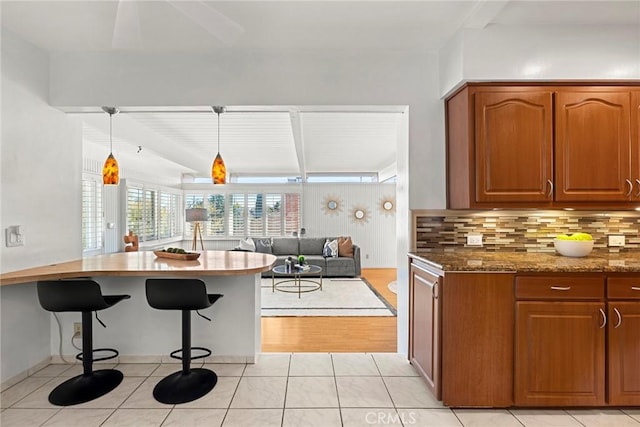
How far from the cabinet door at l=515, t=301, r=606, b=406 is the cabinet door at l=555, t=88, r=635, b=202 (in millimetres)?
843

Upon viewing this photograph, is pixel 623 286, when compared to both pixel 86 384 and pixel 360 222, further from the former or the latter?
pixel 360 222

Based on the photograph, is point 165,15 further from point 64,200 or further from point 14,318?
point 14,318

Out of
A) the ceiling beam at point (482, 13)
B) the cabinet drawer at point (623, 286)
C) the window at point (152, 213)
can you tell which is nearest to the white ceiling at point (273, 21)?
the ceiling beam at point (482, 13)

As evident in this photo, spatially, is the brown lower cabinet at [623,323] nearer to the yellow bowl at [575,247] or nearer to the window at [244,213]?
the yellow bowl at [575,247]

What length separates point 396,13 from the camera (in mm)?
2281

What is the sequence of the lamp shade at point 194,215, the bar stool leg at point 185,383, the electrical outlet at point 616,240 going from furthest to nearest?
the lamp shade at point 194,215 < the electrical outlet at point 616,240 < the bar stool leg at point 185,383

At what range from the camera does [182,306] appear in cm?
228

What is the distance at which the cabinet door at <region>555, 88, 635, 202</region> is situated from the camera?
2416mm

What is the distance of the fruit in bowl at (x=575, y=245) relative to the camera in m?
2.49

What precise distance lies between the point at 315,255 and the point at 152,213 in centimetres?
370

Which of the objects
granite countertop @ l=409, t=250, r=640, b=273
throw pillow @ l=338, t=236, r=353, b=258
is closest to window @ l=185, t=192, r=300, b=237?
throw pillow @ l=338, t=236, r=353, b=258

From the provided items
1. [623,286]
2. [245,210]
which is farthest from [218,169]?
[245,210]

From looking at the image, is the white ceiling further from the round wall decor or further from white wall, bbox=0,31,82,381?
the round wall decor

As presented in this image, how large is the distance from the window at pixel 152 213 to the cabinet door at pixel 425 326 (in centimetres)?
581
